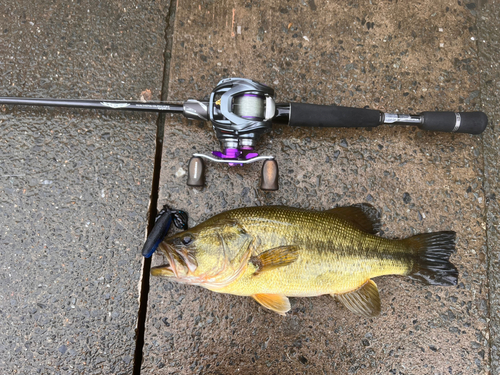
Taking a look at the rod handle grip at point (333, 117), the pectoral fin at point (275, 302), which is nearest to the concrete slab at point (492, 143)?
the rod handle grip at point (333, 117)

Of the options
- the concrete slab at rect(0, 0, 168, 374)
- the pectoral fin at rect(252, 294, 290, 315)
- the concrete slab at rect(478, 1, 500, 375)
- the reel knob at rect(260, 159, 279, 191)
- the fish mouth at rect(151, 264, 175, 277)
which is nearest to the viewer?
the fish mouth at rect(151, 264, 175, 277)

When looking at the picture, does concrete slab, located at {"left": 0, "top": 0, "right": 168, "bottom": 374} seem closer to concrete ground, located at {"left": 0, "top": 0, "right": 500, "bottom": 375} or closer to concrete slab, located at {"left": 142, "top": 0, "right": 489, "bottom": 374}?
concrete ground, located at {"left": 0, "top": 0, "right": 500, "bottom": 375}

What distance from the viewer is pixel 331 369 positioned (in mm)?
2445

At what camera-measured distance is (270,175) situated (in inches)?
90.0

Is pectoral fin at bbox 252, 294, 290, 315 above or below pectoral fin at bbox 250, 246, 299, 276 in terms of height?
below

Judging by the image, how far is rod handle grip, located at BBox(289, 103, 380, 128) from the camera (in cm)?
229

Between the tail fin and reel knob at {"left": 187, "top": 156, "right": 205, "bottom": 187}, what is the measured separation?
1593 mm

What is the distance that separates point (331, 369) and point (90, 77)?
9.85ft

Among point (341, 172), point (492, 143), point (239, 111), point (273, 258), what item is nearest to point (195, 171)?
point (239, 111)

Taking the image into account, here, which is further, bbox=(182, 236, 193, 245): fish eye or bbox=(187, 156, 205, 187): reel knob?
bbox=(187, 156, 205, 187): reel knob

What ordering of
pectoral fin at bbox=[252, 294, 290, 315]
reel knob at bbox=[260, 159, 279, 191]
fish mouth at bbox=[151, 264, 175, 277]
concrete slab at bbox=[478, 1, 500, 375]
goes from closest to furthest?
fish mouth at bbox=[151, 264, 175, 277]
pectoral fin at bbox=[252, 294, 290, 315]
reel knob at bbox=[260, 159, 279, 191]
concrete slab at bbox=[478, 1, 500, 375]

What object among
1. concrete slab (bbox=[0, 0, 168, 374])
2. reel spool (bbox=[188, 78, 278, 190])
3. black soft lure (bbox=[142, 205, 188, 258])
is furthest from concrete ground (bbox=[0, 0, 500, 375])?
reel spool (bbox=[188, 78, 278, 190])

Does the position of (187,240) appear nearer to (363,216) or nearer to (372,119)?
(363,216)

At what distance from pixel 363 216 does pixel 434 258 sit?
0.60 metres
